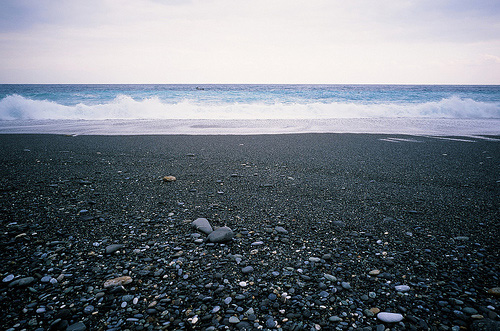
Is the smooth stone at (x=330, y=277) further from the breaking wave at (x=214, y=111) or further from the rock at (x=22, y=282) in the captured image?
the breaking wave at (x=214, y=111)

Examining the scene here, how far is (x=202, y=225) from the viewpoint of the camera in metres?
2.22

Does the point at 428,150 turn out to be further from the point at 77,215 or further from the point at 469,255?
the point at 77,215

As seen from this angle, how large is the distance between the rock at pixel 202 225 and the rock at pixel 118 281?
2.27 feet

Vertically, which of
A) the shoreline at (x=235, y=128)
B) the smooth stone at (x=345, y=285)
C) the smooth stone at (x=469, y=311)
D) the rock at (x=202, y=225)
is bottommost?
the smooth stone at (x=469, y=311)

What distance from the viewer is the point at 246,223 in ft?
7.61

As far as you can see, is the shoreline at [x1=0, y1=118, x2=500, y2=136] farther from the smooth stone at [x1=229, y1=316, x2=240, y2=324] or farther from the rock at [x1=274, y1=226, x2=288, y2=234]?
the smooth stone at [x1=229, y1=316, x2=240, y2=324]

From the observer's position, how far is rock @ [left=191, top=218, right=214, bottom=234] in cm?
216

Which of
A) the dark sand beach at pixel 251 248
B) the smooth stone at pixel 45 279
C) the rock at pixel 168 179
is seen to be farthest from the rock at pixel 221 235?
the rock at pixel 168 179

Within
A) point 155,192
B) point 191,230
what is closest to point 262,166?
point 155,192

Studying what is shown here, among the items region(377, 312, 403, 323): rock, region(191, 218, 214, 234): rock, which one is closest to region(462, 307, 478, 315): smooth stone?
region(377, 312, 403, 323): rock

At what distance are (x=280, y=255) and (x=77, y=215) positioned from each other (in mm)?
1898

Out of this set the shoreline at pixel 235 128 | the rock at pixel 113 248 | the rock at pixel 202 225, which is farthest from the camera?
the shoreline at pixel 235 128

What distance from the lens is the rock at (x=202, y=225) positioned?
7.07 feet

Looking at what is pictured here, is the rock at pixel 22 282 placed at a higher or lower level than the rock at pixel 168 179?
lower
